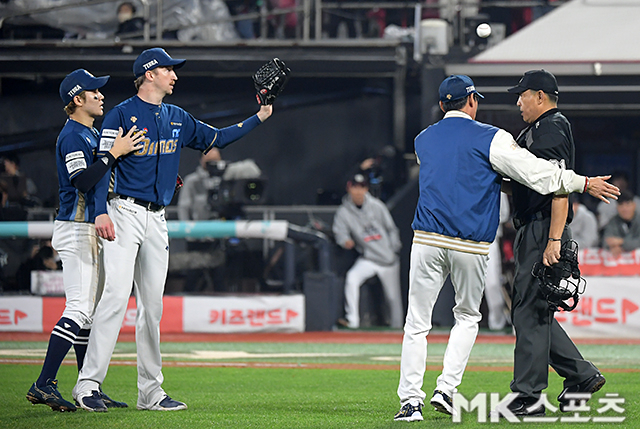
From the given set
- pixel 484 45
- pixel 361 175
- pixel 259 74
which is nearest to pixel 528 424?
pixel 259 74

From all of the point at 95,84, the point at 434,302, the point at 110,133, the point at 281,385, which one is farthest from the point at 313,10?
the point at 434,302

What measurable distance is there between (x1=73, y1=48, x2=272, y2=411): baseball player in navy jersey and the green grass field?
0.77ft

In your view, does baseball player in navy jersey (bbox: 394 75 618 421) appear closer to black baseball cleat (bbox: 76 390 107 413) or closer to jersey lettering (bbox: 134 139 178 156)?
jersey lettering (bbox: 134 139 178 156)

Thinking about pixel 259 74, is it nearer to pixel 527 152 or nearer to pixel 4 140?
pixel 527 152

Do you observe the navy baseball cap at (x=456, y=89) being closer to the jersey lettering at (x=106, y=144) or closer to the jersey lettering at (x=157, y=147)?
the jersey lettering at (x=157, y=147)

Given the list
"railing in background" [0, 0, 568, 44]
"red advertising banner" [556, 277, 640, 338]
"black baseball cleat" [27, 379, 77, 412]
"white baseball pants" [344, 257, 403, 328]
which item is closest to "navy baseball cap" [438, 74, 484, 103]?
"black baseball cleat" [27, 379, 77, 412]

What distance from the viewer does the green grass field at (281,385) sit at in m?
4.97

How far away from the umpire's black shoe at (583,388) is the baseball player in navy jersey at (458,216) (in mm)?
778

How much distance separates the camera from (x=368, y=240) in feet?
39.6

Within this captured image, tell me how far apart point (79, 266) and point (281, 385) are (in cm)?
208

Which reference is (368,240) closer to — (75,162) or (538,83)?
(538,83)

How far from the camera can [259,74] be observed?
5.71 metres

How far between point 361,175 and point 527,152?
7.51m

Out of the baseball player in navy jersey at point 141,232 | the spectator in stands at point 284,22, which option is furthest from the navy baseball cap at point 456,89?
the spectator in stands at point 284,22
